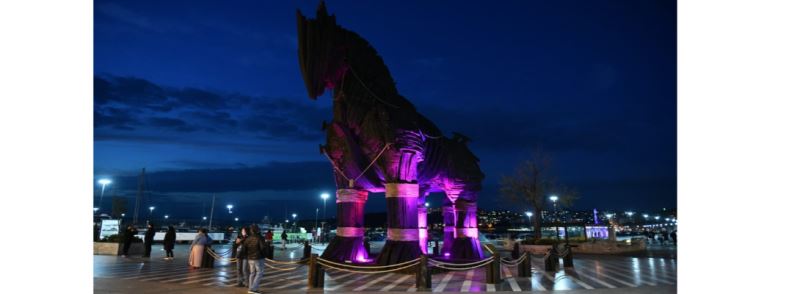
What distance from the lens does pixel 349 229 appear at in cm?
1525

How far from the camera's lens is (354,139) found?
1549 cm

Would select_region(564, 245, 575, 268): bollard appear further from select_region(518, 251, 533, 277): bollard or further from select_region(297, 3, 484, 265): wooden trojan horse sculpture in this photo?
select_region(297, 3, 484, 265): wooden trojan horse sculpture

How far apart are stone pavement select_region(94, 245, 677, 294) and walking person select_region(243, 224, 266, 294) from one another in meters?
0.50

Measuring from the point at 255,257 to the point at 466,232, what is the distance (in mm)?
10007

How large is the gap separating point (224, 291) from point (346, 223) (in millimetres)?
5156

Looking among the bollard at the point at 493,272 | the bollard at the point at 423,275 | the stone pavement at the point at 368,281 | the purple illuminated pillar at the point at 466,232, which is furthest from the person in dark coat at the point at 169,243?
the bollard at the point at 493,272

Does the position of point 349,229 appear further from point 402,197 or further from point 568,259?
point 568,259

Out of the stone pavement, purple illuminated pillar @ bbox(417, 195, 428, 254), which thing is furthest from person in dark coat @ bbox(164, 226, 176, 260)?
purple illuminated pillar @ bbox(417, 195, 428, 254)

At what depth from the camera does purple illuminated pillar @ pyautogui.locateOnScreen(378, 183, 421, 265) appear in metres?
14.3

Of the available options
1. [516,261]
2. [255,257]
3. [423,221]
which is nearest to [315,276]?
[255,257]

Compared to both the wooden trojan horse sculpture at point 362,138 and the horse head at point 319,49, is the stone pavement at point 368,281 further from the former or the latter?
the horse head at point 319,49
